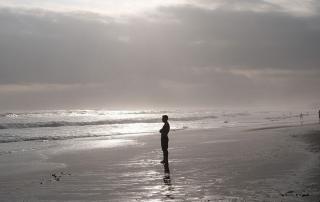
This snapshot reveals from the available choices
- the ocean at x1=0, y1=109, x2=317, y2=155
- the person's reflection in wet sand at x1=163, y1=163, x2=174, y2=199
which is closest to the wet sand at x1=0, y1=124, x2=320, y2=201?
the person's reflection in wet sand at x1=163, y1=163, x2=174, y2=199

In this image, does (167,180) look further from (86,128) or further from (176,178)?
(86,128)

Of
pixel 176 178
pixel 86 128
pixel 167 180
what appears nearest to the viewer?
pixel 167 180

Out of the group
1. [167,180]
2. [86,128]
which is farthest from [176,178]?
[86,128]

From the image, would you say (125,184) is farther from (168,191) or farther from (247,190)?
(247,190)

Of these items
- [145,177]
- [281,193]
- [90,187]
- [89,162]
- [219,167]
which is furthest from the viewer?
[89,162]

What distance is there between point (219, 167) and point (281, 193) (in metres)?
5.73

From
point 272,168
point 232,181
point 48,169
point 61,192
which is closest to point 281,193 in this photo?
point 232,181

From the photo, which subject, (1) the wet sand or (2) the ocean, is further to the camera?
(2) the ocean

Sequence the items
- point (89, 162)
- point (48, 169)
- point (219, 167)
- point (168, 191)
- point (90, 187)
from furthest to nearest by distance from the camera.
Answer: point (89, 162) → point (48, 169) → point (219, 167) → point (90, 187) → point (168, 191)

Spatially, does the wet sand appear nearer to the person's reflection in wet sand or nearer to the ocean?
the person's reflection in wet sand

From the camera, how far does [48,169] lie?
19.1 m

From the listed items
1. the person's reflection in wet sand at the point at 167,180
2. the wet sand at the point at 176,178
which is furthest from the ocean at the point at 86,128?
the person's reflection in wet sand at the point at 167,180

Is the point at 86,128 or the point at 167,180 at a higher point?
the point at 86,128

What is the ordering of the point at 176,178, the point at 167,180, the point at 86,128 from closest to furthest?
the point at 167,180, the point at 176,178, the point at 86,128
